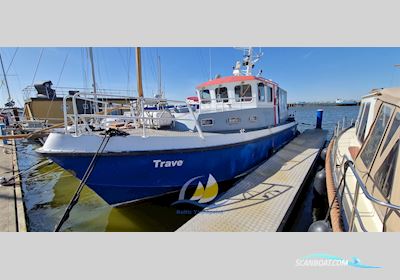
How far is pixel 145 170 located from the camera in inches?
163

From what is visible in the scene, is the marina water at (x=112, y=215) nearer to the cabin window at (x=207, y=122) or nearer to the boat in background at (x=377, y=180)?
the boat in background at (x=377, y=180)

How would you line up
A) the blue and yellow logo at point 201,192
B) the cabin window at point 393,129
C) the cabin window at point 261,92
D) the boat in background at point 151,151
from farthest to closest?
the cabin window at point 261,92 < the blue and yellow logo at point 201,192 < the boat in background at point 151,151 < the cabin window at point 393,129

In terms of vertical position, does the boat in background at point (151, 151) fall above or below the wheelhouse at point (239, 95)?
below

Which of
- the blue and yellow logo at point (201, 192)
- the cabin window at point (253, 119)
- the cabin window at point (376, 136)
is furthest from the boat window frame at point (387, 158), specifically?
the cabin window at point (253, 119)

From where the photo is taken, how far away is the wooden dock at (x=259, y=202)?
11.2ft

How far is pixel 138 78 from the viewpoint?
5.89m

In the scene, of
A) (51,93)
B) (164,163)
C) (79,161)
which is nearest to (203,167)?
(164,163)

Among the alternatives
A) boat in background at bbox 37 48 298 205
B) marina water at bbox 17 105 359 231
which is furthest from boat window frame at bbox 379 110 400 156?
boat in background at bbox 37 48 298 205

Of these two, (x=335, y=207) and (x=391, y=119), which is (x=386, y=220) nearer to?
(x=335, y=207)

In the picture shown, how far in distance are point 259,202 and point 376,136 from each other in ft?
7.19

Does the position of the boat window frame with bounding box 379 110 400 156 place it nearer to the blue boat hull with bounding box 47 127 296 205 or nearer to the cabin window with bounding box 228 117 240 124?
the blue boat hull with bounding box 47 127 296 205

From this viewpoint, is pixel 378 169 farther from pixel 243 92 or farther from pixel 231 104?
pixel 243 92

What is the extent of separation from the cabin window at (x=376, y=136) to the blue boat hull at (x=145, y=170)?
8.90 ft

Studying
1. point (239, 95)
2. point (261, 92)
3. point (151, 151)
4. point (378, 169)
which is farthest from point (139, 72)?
point (378, 169)
